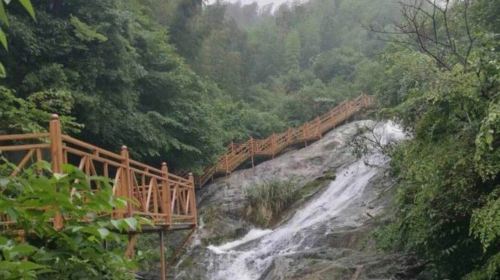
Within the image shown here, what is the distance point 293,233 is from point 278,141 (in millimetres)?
9333

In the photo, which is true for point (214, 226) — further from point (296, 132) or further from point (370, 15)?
point (370, 15)

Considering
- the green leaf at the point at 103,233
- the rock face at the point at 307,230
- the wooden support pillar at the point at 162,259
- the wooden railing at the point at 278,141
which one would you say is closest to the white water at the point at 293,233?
the rock face at the point at 307,230

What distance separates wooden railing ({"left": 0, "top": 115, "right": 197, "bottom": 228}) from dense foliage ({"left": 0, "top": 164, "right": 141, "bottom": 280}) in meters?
0.15

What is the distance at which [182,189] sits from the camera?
8656 millimetres

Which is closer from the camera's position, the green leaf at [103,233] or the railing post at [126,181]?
the green leaf at [103,233]

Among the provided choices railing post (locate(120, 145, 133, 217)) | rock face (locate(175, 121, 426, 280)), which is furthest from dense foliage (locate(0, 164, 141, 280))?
rock face (locate(175, 121, 426, 280))

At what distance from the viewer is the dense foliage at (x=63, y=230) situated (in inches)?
62.4

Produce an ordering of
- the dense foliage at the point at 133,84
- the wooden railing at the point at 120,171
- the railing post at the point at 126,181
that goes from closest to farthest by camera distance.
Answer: the wooden railing at the point at 120,171, the railing post at the point at 126,181, the dense foliage at the point at 133,84

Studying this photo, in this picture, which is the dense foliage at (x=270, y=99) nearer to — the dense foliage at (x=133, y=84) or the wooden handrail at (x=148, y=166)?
the dense foliage at (x=133, y=84)

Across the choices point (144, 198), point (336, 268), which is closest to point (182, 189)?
point (144, 198)

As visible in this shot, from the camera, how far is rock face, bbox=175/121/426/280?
7797mm

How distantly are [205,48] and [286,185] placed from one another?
15.8m

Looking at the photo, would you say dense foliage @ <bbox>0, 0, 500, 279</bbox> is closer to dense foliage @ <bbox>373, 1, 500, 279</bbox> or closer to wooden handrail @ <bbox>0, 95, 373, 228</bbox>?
dense foliage @ <bbox>373, 1, 500, 279</bbox>

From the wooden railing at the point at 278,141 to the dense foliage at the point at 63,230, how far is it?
15.7 meters
